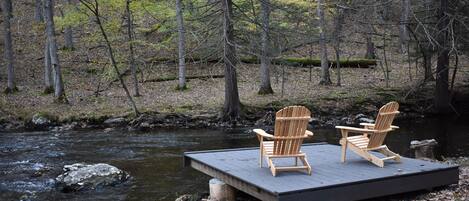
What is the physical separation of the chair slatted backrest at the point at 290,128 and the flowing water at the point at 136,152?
2.42m

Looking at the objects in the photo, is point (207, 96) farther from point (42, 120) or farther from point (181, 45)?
point (42, 120)

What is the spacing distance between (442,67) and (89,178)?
50.0 feet

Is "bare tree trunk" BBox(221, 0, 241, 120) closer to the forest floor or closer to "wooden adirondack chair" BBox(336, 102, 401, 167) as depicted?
the forest floor

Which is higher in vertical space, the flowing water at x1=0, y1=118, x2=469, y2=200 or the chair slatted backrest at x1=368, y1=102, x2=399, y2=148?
the chair slatted backrest at x1=368, y1=102, x2=399, y2=148

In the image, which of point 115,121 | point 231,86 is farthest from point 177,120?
point 231,86

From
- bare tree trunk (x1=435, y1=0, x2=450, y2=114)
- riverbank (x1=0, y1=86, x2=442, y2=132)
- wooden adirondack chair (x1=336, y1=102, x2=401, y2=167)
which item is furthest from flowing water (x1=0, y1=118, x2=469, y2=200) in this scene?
wooden adirondack chair (x1=336, y1=102, x2=401, y2=167)

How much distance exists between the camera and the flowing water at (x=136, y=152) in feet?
30.5

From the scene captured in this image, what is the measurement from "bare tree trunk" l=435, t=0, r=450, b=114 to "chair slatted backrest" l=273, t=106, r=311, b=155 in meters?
12.9

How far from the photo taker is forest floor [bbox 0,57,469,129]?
19000 mm

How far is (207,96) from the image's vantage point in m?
22.3

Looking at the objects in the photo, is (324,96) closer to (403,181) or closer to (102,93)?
(102,93)

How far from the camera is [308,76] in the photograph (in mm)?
27516

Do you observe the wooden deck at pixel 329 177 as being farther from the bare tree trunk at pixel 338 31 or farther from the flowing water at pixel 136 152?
the bare tree trunk at pixel 338 31

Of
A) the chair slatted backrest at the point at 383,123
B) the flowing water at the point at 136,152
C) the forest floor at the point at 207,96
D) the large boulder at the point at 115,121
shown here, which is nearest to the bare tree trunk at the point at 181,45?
the forest floor at the point at 207,96
